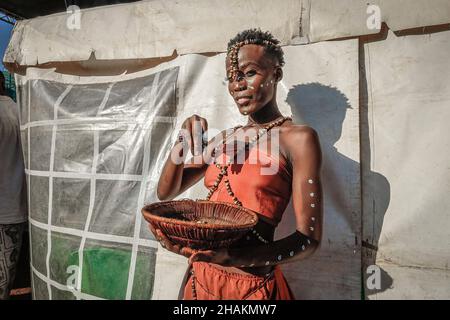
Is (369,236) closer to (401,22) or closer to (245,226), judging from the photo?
(245,226)

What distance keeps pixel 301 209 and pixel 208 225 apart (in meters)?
0.38

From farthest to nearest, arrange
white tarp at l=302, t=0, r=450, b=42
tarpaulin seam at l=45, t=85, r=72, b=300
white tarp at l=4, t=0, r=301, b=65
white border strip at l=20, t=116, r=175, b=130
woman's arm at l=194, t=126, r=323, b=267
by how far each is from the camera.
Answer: tarpaulin seam at l=45, t=85, r=72, b=300
white border strip at l=20, t=116, r=175, b=130
white tarp at l=4, t=0, r=301, b=65
white tarp at l=302, t=0, r=450, b=42
woman's arm at l=194, t=126, r=323, b=267

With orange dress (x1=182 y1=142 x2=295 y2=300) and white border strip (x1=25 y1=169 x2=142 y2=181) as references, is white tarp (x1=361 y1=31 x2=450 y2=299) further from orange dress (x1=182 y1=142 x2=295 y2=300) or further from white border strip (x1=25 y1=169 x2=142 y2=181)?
white border strip (x1=25 y1=169 x2=142 y2=181)

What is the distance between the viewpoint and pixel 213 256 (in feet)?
2.79

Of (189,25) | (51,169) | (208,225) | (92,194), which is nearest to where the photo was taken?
(208,225)

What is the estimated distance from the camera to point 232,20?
1.42 m

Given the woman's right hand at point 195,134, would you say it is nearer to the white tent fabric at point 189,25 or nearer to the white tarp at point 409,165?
the white tent fabric at point 189,25

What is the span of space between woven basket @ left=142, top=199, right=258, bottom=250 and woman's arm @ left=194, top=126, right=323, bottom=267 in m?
0.10

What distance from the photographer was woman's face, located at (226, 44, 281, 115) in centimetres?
106

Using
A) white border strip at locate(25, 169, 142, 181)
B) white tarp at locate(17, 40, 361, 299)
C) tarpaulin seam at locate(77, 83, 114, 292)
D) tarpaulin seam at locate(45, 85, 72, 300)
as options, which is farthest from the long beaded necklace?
tarpaulin seam at locate(45, 85, 72, 300)

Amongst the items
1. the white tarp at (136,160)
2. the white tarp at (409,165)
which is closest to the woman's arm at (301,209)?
the white tarp at (136,160)

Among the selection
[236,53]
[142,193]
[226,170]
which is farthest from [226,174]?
[142,193]

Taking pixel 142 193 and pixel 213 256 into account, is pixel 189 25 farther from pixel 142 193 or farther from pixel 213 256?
pixel 213 256
